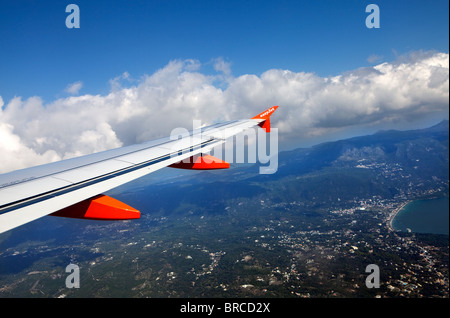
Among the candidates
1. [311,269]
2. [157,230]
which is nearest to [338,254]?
[311,269]

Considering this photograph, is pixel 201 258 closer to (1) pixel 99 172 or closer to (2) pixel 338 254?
(2) pixel 338 254

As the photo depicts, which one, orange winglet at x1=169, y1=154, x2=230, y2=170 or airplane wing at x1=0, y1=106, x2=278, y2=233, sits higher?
orange winglet at x1=169, y1=154, x2=230, y2=170

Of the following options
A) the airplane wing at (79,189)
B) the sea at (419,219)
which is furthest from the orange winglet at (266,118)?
the sea at (419,219)

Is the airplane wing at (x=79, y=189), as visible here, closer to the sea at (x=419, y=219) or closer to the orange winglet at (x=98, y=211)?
the orange winglet at (x=98, y=211)

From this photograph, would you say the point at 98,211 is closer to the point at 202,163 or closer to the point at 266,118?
the point at 202,163

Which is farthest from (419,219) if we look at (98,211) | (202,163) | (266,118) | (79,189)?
(79,189)

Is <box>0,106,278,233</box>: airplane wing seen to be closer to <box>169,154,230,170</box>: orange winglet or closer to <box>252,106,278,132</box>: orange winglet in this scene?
<box>169,154,230,170</box>: orange winglet

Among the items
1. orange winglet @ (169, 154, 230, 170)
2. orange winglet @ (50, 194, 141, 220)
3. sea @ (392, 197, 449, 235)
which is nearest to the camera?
orange winglet @ (50, 194, 141, 220)

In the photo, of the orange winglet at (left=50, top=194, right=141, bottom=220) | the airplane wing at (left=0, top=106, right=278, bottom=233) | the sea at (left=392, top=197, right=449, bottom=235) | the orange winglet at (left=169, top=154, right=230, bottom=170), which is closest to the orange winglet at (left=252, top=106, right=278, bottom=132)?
the orange winglet at (left=169, top=154, right=230, bottom=170)
